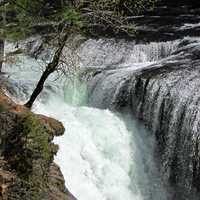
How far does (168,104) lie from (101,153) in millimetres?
1882

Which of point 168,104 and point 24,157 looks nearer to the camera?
point 24,157

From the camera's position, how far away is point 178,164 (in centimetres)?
1189

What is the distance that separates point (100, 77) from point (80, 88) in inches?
24.1

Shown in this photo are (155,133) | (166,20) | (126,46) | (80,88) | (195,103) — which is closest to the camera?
(195,103)

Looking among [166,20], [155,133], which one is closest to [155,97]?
[155,133]

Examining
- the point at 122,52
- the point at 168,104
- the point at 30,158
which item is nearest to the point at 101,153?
the point at 168,104

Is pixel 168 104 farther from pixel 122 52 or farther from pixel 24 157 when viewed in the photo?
pixel 24 157

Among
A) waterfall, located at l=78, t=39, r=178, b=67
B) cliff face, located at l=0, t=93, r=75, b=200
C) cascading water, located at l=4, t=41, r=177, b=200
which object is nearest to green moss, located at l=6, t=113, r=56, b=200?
cliff face, located at l=0, t=93, r=75, b=200

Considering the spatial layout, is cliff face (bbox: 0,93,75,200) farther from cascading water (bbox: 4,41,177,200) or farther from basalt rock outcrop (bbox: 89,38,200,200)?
basalt rock outcrop (bbox: 89,38,200,200)

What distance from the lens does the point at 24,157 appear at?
7305mm

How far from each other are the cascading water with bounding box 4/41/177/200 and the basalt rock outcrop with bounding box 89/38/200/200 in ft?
1.17

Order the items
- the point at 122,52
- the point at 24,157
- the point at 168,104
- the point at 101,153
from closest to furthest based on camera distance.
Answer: the point at 24,157, the point at 101,153, the point at 168,104, the point at 122,52

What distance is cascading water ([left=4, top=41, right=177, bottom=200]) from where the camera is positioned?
11.5 meters

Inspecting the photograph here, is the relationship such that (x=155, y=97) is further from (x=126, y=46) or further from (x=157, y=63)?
(x=126, y=46)
